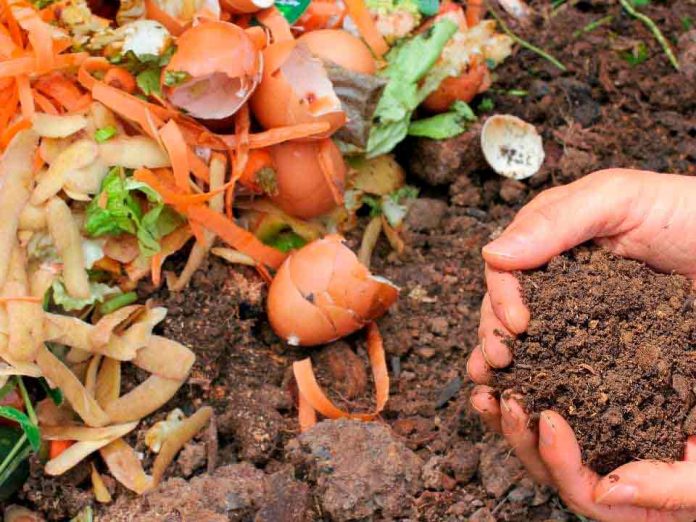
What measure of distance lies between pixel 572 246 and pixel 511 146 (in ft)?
2.52

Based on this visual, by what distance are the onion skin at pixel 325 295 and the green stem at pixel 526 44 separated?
87 cm

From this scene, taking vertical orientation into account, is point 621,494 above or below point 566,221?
below

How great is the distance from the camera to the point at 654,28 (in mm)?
2766

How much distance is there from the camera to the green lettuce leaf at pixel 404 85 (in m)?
2.43

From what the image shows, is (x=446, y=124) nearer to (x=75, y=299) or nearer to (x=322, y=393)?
(x=322, y=393)

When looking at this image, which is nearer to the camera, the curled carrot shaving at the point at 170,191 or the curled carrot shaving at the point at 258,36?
the curled carrot shaving at the point at 170,191

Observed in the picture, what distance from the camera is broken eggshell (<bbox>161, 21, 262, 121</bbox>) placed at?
211 cm

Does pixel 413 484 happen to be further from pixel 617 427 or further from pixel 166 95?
pixel 166 95

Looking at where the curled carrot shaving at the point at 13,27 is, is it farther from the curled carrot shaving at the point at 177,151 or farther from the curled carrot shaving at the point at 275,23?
the curled carrot shaving at the point at 275,23

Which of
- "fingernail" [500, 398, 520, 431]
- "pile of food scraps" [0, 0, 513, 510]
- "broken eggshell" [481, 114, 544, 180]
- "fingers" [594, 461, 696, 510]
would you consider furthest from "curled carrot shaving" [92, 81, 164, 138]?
"fingers" [594, 461, 696, 510]

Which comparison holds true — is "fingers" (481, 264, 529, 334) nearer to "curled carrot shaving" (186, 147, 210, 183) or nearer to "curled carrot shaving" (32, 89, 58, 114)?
"curled carrot shaving" (186, 147, 210, 183)

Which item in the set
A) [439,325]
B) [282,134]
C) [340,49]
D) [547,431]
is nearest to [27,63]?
[282,134]

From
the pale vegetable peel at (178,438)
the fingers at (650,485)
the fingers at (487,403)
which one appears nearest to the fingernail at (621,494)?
the fingers at (650,485)

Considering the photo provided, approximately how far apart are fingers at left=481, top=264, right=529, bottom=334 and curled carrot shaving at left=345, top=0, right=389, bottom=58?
35.0 inches
